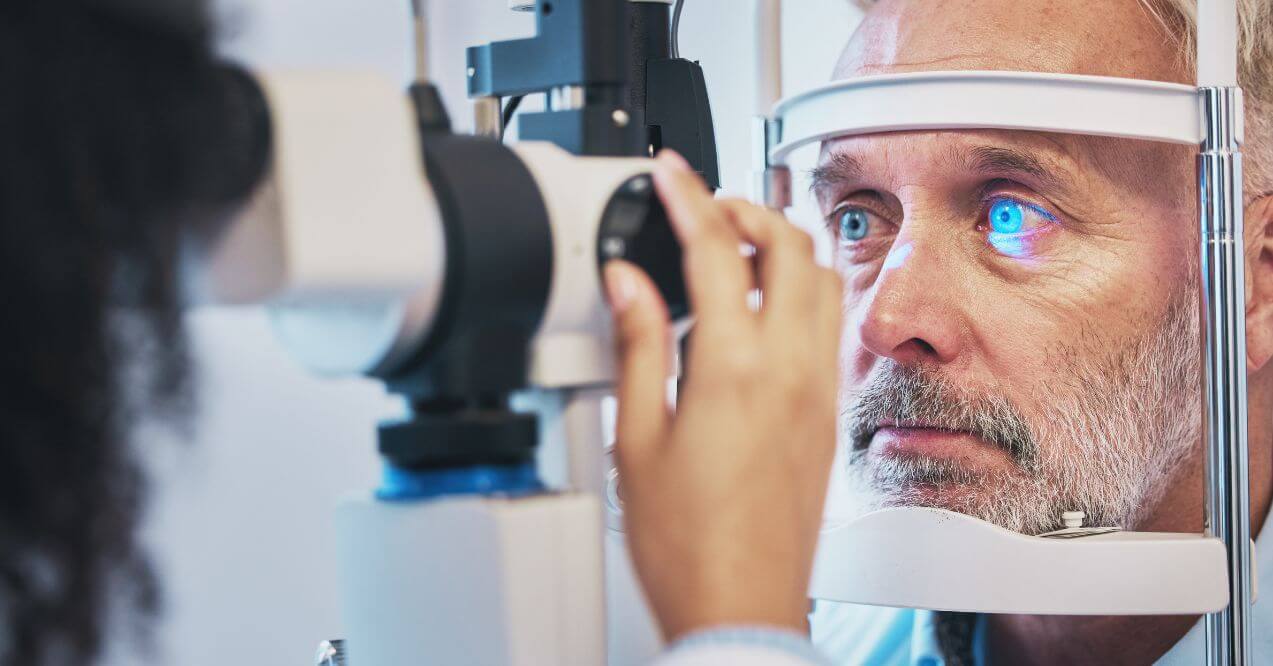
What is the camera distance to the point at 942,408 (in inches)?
44.6

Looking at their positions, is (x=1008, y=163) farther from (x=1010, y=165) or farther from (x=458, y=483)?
(x=458, y=483)

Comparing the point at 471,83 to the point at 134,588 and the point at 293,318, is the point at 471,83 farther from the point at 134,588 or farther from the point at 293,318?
the point at 134,588

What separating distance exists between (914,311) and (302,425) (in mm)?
1164

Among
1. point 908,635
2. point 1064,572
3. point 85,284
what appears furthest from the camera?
point 908,635

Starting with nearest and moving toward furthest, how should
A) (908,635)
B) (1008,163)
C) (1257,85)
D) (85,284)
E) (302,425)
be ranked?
(85,284) → (1008,163) → (1257,85) → (908,635) → (302,425)

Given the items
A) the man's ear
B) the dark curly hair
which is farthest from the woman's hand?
the man's ear

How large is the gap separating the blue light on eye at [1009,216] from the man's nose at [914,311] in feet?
0.23

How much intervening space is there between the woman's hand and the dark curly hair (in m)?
0.20

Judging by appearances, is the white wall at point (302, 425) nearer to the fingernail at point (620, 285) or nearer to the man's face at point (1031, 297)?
the man's face at point (1031, 297)

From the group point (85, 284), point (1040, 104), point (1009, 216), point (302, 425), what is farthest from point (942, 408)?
point (302, 425)

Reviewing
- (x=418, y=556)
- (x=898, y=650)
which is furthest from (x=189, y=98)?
(x=898, y=650)

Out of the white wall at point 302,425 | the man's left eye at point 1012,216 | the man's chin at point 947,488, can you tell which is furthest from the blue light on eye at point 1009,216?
the white wall at point 302,425

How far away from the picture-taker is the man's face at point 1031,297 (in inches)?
44.1

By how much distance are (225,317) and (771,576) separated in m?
1.47
